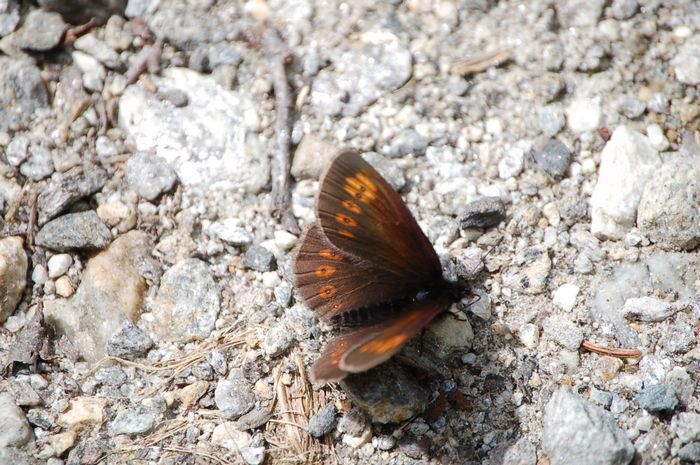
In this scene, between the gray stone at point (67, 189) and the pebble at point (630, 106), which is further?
the pebble at point (630, 106)

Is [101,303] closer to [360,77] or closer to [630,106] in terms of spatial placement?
[360,77]

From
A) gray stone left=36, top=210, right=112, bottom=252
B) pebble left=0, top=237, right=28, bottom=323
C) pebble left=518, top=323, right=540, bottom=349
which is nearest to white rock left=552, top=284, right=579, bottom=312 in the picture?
pebble left=518, top=323, right=540, bottom=349

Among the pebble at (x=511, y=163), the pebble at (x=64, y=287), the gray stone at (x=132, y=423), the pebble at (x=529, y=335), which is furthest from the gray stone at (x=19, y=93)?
the pebble at (x=529, y=335)

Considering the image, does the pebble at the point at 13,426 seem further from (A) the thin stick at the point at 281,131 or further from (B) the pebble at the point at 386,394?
(A) the thin stick at the point at 281,131

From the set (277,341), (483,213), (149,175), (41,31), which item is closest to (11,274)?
(149,175)

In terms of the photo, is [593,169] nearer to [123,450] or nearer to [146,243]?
[146,243]

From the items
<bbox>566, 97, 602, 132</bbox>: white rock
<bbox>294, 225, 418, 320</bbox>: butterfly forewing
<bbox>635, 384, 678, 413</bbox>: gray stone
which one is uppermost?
<bbox>566, 97, 602, 132</bbox>: white rock

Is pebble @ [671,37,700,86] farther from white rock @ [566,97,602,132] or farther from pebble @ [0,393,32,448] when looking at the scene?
pebble @ [0,393,32,448]
